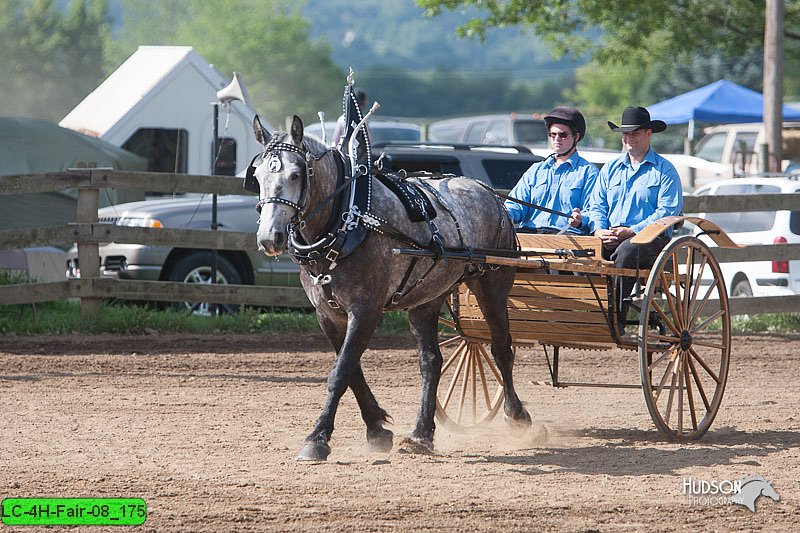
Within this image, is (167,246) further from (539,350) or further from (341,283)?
(341,283)

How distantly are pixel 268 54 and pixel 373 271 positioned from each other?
12326 cm

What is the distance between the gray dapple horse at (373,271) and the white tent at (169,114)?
35.0 feet

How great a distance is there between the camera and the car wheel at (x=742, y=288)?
46.4 feet

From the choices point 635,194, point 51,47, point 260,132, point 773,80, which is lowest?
point 635,194

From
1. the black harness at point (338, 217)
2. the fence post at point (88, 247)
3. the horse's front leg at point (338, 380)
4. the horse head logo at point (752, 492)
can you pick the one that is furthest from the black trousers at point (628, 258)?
the fence post at point (88, 247)

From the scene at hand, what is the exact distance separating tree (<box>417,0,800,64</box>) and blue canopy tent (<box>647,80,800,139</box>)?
105 centimetres

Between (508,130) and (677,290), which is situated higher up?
(508,130)

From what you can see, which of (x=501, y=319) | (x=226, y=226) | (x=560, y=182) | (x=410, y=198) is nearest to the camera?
(x=410, y=198)

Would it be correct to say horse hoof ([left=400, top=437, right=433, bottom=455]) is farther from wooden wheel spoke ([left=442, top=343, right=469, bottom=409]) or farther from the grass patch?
the grass patch

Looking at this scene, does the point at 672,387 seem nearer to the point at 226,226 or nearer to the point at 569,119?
the point at 569,119

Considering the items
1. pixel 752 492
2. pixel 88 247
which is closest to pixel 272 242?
pixel 752 492

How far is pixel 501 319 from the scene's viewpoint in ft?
25.2

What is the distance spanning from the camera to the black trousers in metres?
7.54

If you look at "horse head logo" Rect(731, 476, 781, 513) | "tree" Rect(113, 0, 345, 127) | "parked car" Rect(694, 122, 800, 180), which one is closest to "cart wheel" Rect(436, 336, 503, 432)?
"horse head logo" Rect(731, 476, 781, 513)
